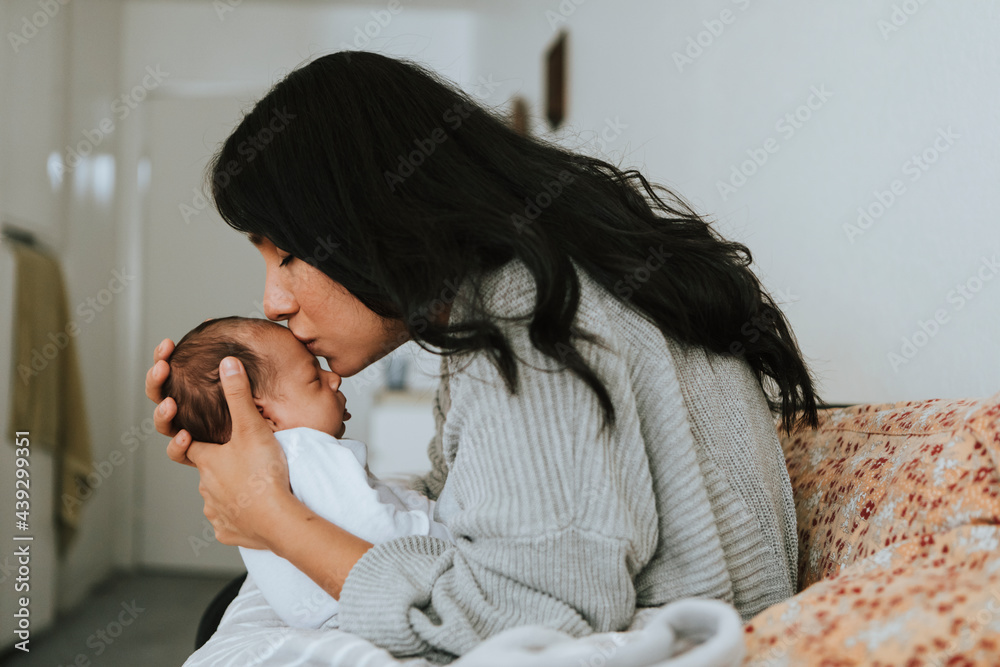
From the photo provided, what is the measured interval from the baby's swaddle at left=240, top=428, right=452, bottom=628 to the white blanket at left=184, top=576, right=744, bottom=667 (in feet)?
0.48

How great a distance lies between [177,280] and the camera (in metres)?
3.46

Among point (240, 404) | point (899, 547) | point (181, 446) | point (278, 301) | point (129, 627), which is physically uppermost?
point (899, 547)

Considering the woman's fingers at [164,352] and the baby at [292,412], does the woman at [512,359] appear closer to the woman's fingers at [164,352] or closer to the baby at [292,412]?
the baby at [292,412]

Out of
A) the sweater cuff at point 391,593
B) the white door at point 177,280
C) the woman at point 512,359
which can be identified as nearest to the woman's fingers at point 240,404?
the woman at point 512,359

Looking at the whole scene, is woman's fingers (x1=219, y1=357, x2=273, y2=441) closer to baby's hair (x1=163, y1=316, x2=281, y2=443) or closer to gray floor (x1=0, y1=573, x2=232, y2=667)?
baby's hair (x1=163, y1=316, x2=281, y2=443)

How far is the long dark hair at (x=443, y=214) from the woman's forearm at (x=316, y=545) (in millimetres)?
239

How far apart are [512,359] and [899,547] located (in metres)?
0.37

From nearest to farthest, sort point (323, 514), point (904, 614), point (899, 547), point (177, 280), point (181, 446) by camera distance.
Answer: point (904, 614) < point (899, 547) < point (323, 514) < point (181, 446) < point (177, 280)

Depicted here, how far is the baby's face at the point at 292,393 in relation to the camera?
1028 mm

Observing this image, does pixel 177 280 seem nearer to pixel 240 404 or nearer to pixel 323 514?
pixel 240 404

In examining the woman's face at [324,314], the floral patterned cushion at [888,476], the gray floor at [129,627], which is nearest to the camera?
the floral patterned cushion at [888,476]

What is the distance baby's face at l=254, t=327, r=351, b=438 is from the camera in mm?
1028

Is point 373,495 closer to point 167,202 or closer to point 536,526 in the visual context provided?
point 536,526

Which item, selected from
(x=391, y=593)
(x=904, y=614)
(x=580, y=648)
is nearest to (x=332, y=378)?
(x=391, y=593)
